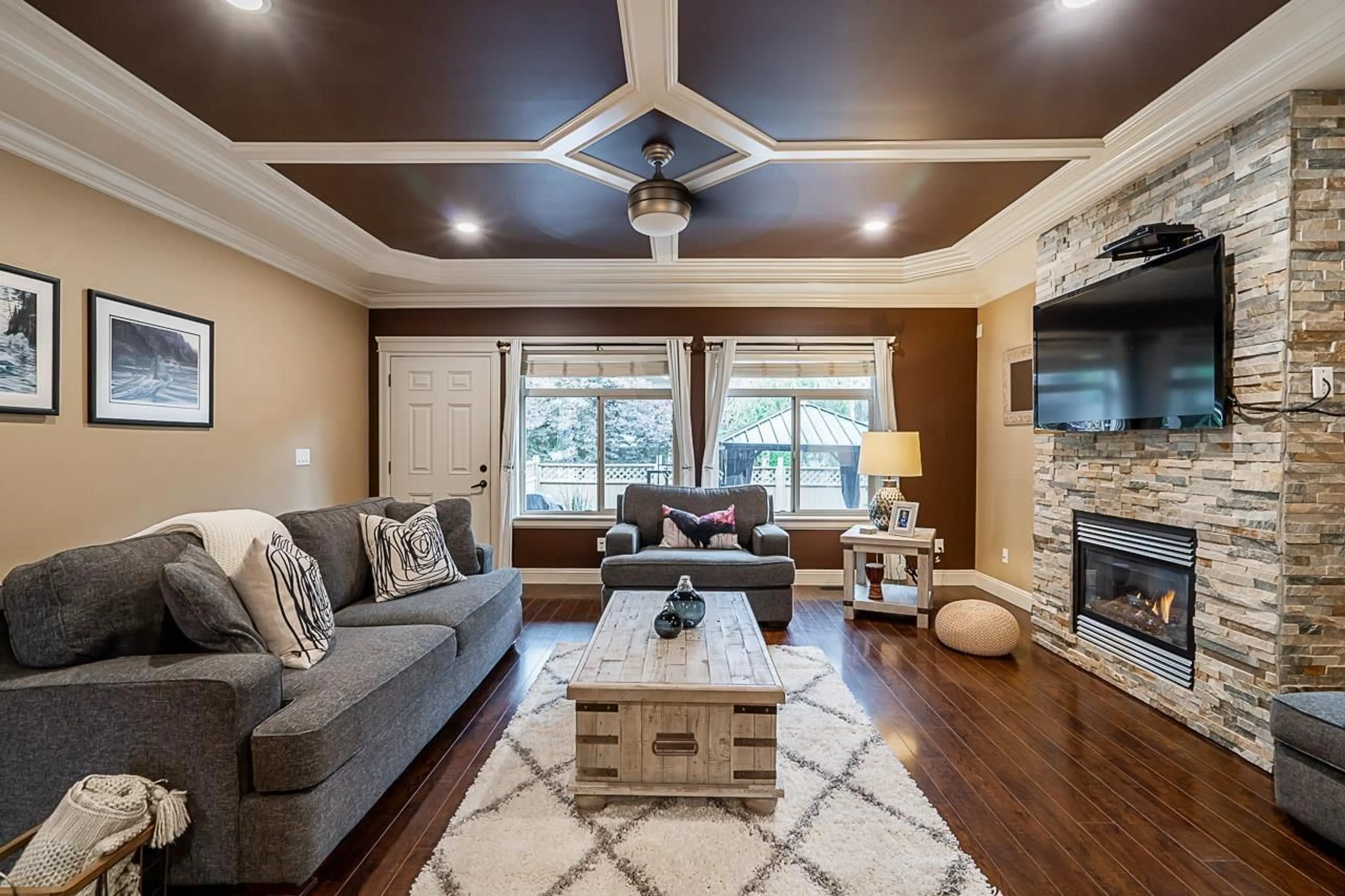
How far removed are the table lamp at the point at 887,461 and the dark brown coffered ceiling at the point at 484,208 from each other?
230 centimetres

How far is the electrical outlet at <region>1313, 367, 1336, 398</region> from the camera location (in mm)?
2287

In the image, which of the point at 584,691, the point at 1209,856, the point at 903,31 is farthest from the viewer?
the point at 903,31

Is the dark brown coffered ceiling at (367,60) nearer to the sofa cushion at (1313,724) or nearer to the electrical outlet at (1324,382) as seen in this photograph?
the electrical outlet at (1324,382)

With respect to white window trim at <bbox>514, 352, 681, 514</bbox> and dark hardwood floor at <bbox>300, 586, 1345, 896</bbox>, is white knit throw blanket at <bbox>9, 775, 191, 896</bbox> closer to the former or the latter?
dark hardwood floor at <bbox>300, 586, 1345, 896</bbox>

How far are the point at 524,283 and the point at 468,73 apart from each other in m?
2.77

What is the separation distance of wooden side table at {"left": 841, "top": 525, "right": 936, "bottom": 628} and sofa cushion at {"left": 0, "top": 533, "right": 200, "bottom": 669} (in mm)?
3790

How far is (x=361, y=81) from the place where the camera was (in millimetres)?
2391

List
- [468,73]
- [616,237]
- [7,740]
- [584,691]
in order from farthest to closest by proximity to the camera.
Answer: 1. [616,237]
2. [468,73]
3. [584,691]
4. [7,740]

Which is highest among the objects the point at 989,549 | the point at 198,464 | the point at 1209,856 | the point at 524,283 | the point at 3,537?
the point at 524,283

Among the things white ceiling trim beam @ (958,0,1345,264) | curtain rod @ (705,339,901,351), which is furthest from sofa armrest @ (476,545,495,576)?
white ceiling trim beam @ (958,0,1345,264)

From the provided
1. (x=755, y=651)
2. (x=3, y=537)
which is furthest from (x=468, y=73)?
(x=3, y=537)

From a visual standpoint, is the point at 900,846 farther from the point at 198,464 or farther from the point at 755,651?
the point at 198,464

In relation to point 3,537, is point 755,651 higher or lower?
lower

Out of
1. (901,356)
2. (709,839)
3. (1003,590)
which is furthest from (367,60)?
(1003,590)
